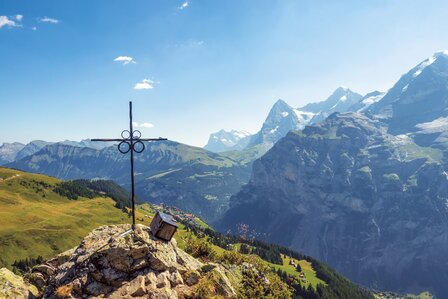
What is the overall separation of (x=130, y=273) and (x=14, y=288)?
340 inches

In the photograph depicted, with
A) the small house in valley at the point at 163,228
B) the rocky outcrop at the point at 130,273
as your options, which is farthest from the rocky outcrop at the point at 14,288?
the small house in valley at the point at 163,228

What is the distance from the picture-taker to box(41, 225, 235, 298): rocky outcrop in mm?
27375

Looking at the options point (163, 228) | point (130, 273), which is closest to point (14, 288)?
point (130, 273)

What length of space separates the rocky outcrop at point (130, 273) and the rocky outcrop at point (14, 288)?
1380 millimetres

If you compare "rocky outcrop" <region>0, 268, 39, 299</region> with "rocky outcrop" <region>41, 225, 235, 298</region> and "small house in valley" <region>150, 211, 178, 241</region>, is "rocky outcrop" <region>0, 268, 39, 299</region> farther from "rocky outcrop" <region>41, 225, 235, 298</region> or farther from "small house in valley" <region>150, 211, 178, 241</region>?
"small house in valley" <region>150, 211, 178, 241</region>

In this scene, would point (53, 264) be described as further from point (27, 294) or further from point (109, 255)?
point (109, 255)

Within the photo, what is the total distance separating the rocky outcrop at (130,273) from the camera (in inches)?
1078

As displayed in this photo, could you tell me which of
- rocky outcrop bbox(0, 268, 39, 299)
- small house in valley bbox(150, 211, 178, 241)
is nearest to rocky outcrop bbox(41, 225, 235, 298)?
small house in valley bbox(150, 211, 178, 241)

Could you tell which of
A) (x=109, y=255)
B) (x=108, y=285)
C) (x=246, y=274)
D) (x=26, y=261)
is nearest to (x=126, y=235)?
(x=109, y=255)

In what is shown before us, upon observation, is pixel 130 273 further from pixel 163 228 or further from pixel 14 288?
pixel 14 288

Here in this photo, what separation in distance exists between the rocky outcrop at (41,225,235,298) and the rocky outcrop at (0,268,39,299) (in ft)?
4.53

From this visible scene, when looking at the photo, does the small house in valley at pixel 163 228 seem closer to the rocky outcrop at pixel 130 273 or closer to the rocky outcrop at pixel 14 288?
the rocky outcrop at pixel 130 273

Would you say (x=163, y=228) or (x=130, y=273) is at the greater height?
(x=163, y=228)

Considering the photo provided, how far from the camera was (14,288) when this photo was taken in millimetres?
28625
